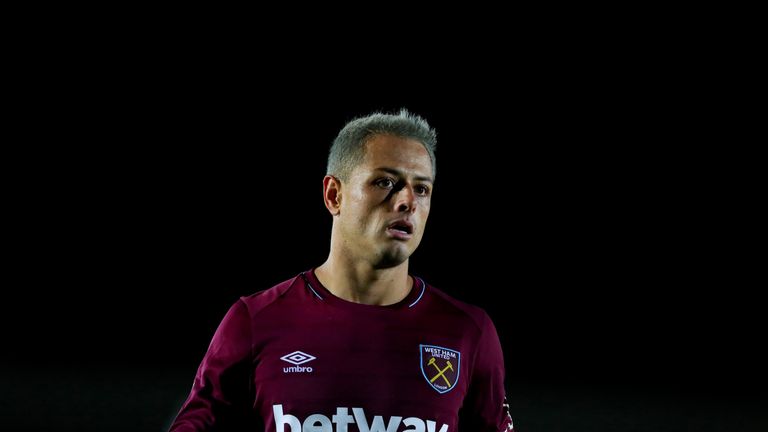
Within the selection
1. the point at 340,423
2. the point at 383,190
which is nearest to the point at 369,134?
the point at 383,190

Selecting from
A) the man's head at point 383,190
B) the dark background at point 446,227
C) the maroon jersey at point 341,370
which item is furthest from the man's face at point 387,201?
the dark background at point 446,227

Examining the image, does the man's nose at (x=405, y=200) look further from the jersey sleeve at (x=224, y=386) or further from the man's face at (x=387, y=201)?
the jersey sleeve at (x=224, y=386)

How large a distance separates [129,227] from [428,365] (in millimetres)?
5241

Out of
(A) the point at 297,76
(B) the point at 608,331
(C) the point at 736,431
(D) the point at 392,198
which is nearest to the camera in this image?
(D) the point at 392,198

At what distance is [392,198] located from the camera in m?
1.58

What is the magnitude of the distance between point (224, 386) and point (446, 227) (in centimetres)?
477

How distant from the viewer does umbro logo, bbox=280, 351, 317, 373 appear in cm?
157

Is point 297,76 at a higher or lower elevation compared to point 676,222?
higher

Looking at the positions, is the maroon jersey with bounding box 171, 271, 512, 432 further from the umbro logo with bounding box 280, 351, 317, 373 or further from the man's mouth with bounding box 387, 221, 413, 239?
the man's mouth with bounding box 387, 221, 413, 239

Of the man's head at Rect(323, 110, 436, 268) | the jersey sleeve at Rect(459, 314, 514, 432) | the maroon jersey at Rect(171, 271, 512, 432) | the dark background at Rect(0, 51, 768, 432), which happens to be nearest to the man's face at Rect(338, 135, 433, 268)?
the man's head at Rect(323, 110, 436, 268)

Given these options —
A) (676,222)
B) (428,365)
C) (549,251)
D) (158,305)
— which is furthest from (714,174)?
(428,365)

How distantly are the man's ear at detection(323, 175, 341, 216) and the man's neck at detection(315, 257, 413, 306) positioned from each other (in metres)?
0.11

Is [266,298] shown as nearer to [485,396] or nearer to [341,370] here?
[341,370]

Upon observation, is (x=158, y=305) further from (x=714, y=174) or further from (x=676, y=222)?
(x=714, y=174)
